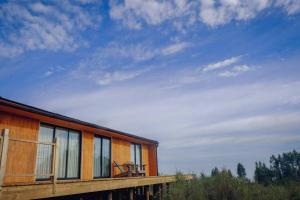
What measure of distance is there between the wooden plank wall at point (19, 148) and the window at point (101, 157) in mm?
3298

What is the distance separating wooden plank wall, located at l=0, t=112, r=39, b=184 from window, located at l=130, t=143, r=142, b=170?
22.6ft

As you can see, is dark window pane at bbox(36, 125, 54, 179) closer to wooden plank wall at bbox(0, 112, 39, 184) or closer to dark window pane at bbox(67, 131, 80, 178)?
wooden plank wall at bbox(0, 112, 39, 184)

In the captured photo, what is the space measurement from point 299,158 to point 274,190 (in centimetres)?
3827

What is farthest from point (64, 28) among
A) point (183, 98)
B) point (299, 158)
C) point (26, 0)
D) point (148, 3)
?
point (299, 158)

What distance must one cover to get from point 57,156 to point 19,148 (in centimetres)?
185

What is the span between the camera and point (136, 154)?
47.1 feet

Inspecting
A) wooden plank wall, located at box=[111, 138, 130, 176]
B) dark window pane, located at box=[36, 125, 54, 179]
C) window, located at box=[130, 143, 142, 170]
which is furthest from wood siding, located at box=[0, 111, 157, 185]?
window, located at box=[130, 143, 142, 170]

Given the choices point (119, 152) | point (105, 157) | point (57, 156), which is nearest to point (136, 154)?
point (119, 152)

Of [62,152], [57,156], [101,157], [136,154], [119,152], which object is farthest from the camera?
[136,154]

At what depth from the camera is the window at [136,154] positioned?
549 inches

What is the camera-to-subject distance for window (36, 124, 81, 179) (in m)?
7.81

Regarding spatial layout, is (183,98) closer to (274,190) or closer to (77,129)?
(274,190)

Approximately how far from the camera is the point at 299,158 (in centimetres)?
4250

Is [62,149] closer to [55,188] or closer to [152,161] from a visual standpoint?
[55,188]
